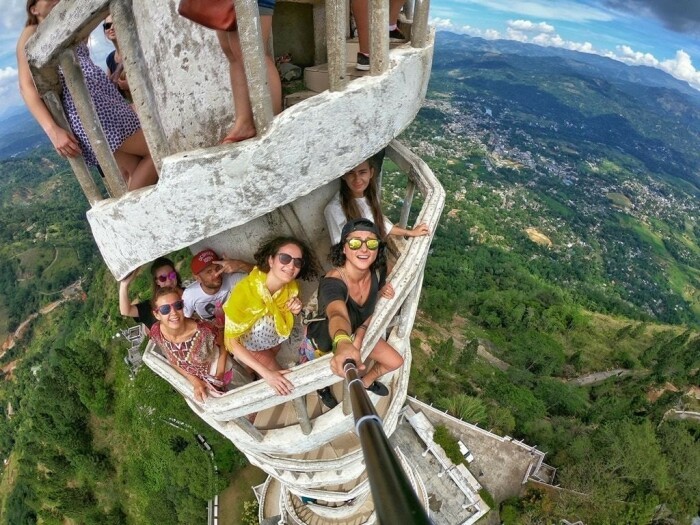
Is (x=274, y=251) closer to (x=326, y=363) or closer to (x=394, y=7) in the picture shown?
(x=326, y=363)

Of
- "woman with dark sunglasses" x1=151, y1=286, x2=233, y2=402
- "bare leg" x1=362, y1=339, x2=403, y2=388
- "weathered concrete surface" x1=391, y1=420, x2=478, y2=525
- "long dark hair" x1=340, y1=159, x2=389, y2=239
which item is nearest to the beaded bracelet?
"bare leg" x1=362, y1=339, x2=403, y2=388

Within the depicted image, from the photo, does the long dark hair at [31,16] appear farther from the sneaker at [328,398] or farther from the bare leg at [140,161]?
the sneaker at [328,398]

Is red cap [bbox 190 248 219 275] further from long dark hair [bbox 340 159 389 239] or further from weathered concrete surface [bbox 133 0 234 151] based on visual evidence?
long dark hair [bbox 340 159 389 239]

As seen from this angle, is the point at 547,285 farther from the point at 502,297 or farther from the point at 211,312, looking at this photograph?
the point at 211,312

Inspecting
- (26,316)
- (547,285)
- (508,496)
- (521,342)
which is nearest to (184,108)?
(508,496)

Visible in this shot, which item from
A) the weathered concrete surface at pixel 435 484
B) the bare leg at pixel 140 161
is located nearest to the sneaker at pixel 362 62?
the bare leg at pixel 140 161

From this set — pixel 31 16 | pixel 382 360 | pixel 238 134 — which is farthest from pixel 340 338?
pixel 31 16
